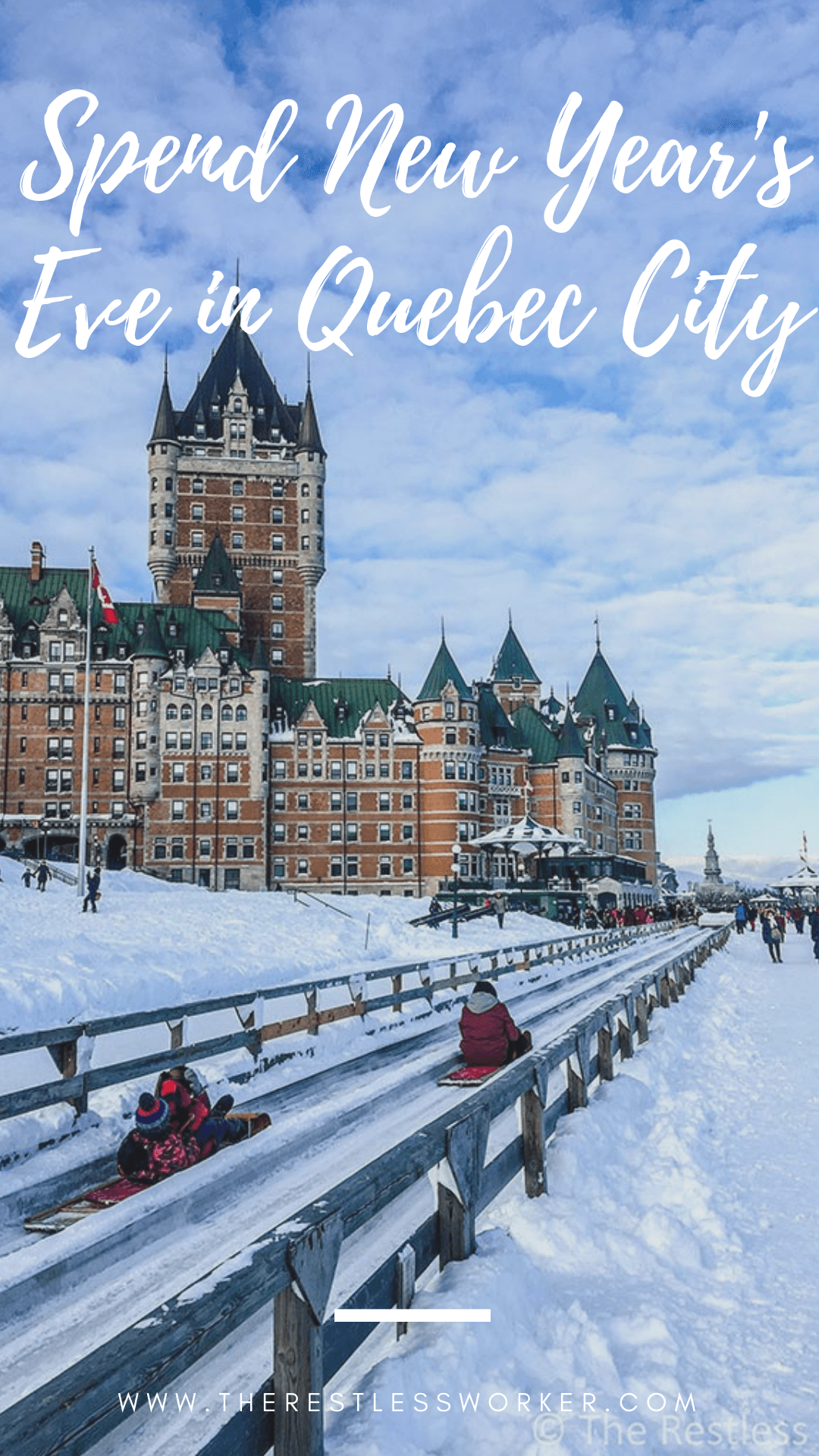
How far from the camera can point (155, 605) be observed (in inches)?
3413

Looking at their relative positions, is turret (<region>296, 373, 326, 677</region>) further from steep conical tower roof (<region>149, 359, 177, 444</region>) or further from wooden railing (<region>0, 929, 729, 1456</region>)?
wooden railing (<region>0, 929, 729, 1456</region>)

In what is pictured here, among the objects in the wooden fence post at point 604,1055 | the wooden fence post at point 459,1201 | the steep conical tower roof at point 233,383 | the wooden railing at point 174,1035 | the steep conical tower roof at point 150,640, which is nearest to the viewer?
the wooden fence post at point 459,1201

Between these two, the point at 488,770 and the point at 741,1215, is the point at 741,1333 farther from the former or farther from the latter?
the point at 488,770

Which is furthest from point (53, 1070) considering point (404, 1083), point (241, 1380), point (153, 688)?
point (153, 688)

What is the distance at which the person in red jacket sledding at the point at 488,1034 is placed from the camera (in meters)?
12.5

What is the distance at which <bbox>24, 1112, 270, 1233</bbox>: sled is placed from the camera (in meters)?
7.41

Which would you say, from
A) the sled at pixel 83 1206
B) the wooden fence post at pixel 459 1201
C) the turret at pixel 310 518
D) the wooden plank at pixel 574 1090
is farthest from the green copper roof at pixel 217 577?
the wooden fence post at pixel 459 1201

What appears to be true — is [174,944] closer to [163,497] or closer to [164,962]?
[164,962]

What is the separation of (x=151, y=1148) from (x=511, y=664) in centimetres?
10028

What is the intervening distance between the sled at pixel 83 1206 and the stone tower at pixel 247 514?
88946mm

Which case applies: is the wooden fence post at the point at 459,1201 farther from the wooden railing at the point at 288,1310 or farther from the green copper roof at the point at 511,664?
the green copper roof at the point at 511,664

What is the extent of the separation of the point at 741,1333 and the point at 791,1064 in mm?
10036

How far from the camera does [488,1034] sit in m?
12.6

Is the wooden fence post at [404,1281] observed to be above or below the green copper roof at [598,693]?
below
